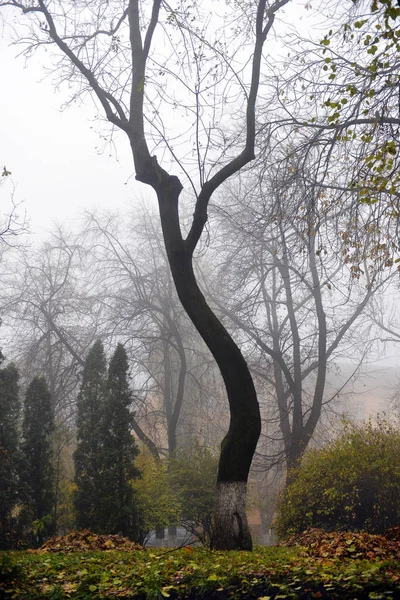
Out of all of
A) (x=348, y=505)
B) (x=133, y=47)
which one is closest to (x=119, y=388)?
(x=348, y=505)

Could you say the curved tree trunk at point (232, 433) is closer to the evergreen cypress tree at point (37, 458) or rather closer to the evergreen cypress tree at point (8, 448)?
the evergreen cypress tree at point (8, 448)

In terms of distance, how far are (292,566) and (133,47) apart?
9.04 meters

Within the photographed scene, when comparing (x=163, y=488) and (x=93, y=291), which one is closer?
(x=163, y=488)

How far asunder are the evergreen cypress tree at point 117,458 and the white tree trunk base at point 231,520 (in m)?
7.45

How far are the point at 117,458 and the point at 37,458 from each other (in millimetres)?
2722

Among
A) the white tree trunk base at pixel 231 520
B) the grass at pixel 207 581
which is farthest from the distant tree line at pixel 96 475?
Result: the grass at pixel 207 581

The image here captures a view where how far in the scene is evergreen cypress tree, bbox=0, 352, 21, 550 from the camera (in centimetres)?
1574

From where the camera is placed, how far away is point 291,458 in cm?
1664

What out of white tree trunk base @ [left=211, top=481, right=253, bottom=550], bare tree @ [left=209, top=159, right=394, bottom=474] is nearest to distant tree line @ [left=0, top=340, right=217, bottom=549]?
bare tree @ [left=209, top=159, right=394, bottom=474]

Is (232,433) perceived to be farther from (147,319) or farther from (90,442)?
(147,319)

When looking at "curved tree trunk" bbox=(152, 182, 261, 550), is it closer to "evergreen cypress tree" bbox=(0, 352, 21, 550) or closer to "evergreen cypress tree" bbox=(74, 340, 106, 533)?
"evergreen cypress tree" bbox=(74, 340, 106, 533)

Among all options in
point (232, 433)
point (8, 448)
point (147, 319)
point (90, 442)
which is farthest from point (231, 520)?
point (147, 319)

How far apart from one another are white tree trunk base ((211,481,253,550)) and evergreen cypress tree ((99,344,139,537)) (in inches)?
293

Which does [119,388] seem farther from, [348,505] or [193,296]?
[193,296]
